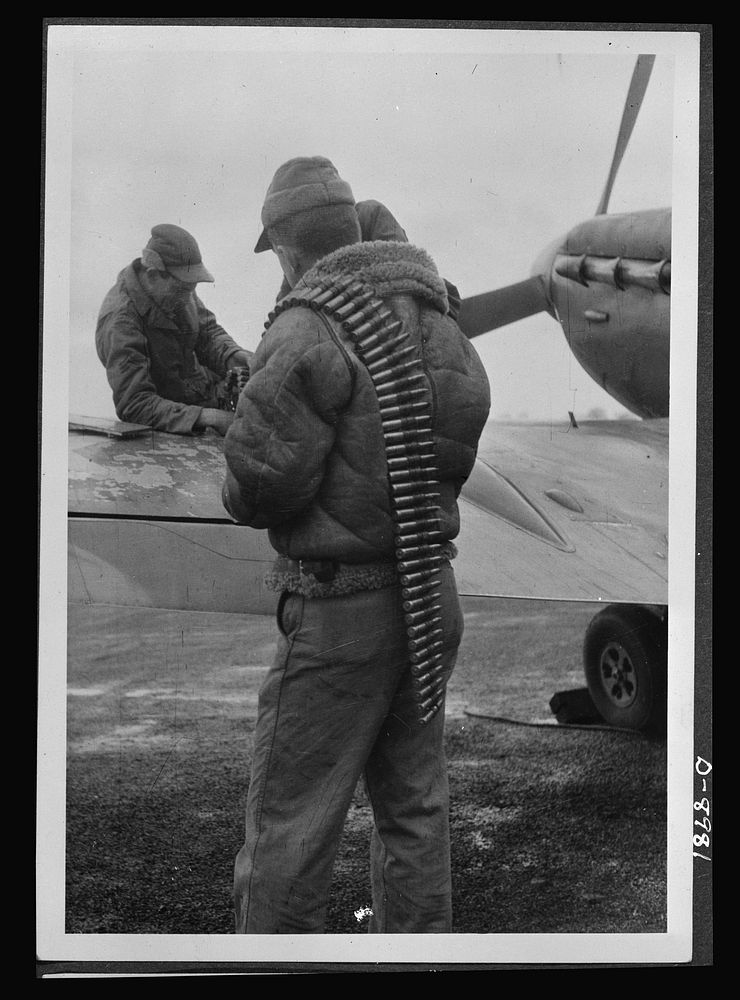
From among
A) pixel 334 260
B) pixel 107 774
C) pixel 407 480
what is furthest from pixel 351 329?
pixel 107 774

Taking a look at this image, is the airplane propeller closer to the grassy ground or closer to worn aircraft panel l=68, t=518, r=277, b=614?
the grassy ground

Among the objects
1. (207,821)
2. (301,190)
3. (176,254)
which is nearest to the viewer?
(301,190)

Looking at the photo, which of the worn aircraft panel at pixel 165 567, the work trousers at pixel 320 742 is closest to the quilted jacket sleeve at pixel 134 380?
the worn aircraft panel at pixel 165 567

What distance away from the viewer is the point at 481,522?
4.25 metres

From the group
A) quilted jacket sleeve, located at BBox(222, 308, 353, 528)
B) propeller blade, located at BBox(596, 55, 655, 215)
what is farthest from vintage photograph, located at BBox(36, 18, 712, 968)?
quilted jacket sleeve, located at BBox(222, 308, 353, 528)

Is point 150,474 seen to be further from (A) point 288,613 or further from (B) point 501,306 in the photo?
(B) point 501,306

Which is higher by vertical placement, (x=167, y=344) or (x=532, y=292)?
(x=532, y=292)

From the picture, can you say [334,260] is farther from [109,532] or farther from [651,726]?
[651,726]

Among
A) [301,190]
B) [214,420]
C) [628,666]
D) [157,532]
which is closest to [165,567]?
[157,532]

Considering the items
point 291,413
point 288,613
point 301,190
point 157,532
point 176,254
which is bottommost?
point 288,613

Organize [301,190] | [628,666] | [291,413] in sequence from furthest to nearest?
[628,666]
[301,190]
[291,413]

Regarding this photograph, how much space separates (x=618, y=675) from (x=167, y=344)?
202cm

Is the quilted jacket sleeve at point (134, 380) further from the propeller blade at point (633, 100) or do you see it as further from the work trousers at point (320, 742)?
the propeller blade at point (633, 100)

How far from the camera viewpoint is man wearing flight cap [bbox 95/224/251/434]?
4195 millimetres
